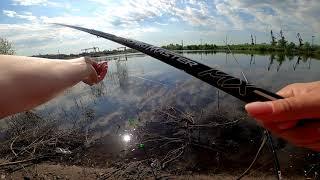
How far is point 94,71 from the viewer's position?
261 centimetres

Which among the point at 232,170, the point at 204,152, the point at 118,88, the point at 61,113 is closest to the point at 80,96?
the point at 118,88

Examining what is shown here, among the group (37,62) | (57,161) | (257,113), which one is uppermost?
(37,62)

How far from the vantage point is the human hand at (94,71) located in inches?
98.1

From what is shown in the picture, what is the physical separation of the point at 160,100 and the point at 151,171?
1219 cm

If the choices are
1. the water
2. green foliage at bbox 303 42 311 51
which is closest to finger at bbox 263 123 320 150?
the water

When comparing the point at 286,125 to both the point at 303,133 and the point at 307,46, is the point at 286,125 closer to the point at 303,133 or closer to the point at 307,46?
the point at 303,133

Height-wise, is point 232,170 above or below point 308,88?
below

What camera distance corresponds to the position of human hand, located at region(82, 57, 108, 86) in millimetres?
2491

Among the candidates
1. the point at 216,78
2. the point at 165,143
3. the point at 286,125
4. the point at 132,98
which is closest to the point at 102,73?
the point at 216,78

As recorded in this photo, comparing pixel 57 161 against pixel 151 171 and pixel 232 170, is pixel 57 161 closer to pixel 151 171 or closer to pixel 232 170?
pixel 151 171

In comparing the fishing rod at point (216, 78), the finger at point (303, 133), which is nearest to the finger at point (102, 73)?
the fishing rod at point (216, 78)

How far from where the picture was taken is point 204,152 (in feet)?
49.8

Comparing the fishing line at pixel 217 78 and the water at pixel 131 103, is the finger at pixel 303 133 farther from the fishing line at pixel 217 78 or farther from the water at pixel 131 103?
the water at pixel 131 103

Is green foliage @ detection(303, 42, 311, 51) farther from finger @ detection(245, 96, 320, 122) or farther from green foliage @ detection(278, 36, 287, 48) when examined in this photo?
finger @ detection(245, 96, 320, 122)
